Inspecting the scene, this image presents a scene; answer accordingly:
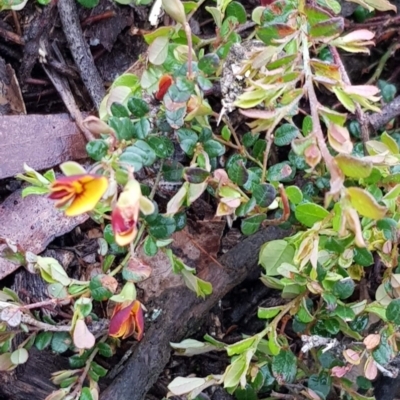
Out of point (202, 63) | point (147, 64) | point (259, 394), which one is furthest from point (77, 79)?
point (259, 394)

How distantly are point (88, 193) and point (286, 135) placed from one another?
0.64 meters

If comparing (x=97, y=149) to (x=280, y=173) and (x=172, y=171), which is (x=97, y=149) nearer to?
(x=172, y=171)

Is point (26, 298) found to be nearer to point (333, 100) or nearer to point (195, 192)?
point (195, 192)

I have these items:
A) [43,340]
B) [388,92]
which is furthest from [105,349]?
[388,92]

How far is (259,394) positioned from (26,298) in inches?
28.4

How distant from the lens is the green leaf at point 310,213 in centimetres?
144

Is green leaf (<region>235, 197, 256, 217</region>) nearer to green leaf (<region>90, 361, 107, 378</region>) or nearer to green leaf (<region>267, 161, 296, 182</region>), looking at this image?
green leaf (<region>267, 161, 296, 182</region>)

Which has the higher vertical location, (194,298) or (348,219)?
(348,219)

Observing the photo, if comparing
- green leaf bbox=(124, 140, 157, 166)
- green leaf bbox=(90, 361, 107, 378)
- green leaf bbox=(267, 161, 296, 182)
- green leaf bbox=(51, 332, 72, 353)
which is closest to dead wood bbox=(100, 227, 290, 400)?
green leaf bbox=(90, 361, 107, 378)

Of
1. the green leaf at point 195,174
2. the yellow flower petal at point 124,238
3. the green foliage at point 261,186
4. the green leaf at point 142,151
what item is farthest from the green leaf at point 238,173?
the yellow flower petal at point 124,238

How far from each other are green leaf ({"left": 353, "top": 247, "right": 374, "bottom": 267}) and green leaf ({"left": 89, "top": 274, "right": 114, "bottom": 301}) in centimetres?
59

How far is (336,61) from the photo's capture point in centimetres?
157

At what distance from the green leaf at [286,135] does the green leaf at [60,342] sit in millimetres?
744

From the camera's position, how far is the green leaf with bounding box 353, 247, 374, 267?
1.53 m
